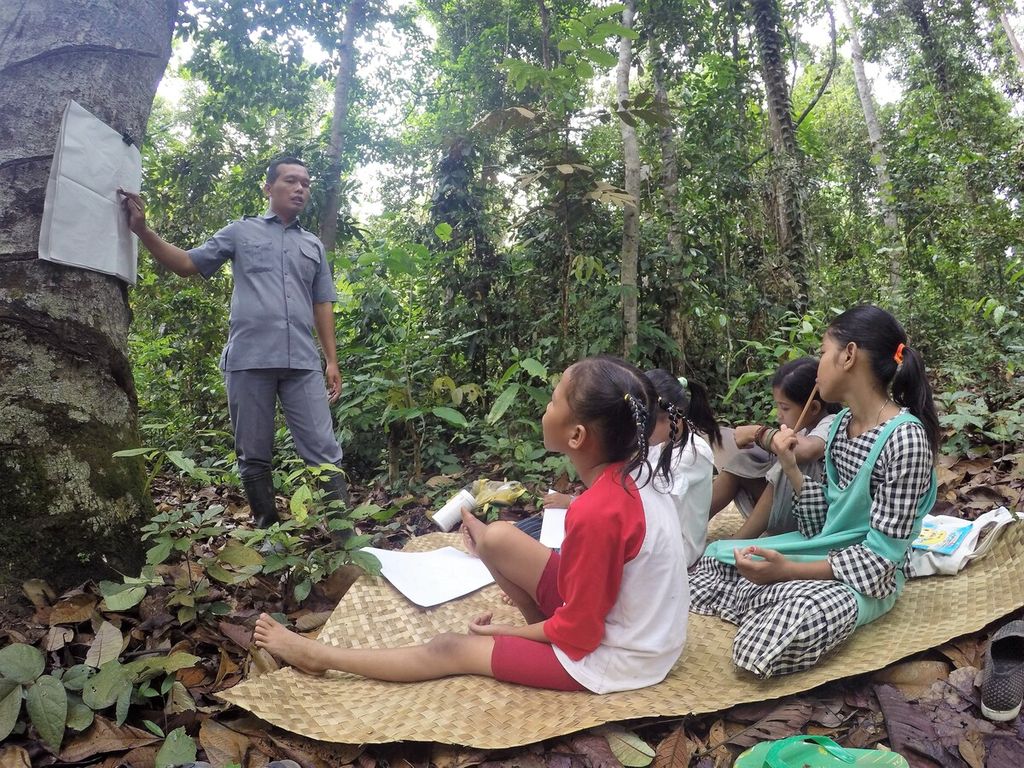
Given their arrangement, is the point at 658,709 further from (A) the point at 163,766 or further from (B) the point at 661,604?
(A) the point at 163,766

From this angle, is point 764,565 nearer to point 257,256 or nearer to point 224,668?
point 224,668

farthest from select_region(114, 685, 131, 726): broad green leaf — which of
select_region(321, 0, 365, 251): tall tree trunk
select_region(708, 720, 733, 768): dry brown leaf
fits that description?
select_region(321, 0, 365, 251): tall tree trunk

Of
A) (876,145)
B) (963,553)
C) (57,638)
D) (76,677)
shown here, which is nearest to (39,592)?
(57,638)

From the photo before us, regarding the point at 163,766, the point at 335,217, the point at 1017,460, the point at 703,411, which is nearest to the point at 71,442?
the point at 163,766

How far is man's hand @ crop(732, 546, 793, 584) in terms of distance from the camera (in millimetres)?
2012

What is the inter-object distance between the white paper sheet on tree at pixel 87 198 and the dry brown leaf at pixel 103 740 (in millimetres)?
1467

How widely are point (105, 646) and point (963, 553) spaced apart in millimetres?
2847

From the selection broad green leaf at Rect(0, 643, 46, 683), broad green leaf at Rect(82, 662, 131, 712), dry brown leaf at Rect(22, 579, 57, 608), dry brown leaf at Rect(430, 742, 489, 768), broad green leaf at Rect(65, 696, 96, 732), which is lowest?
dry brown leaf at Rect(430, 742, 489, 768)

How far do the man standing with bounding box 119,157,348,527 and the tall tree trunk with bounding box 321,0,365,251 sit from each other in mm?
3561

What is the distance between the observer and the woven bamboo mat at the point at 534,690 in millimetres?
1654

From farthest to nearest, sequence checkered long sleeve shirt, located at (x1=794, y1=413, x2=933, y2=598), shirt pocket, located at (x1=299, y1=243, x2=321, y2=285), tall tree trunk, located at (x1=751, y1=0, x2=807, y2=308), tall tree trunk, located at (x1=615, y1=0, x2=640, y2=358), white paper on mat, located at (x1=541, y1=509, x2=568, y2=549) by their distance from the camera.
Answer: tall tree trunk, located at (x1=751, y1=0, x2=807, y2=308) → tall tree trunk, located at (x1=615, y1=0, x2=640, y2=358) → shirt pocket, located at (x1=299, y1=243, x2=321, y2=285) → white paper on mat, located at (x1=541, y1=509, x2=568, y2=549) → checkered long sleeve shirt, located at (x1=794, y1=413, x2=933, y2=598)

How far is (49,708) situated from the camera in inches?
60.9

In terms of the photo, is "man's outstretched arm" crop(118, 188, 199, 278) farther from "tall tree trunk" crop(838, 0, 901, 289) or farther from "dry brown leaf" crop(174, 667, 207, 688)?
"tall tree trunk" crop(838, 0, 901, 289)

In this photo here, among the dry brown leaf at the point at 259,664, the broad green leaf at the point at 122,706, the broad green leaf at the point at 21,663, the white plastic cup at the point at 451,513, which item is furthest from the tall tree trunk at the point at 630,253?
the broad green leaf at the point at 21,663
